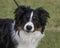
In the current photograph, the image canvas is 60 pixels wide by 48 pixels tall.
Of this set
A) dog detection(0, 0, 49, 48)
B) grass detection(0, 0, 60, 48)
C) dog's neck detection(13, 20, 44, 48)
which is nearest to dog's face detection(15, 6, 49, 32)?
dog detection(0, 0, 49, 48)

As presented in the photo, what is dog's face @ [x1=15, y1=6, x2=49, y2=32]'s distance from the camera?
7035 millimetres

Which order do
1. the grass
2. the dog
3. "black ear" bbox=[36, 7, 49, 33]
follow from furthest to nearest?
the grass, "black ear" bbox=[36, 7, 49, 33], the dog

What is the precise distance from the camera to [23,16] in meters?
7.22

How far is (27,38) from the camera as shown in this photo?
7434mm

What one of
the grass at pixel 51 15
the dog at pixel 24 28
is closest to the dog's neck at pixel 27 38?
the dog at pixel 24 28

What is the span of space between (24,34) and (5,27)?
59 cm

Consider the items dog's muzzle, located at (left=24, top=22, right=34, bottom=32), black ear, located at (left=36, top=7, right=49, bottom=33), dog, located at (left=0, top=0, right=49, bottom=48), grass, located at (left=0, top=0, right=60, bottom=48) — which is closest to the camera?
dog's muzzle, located at (left=24, top=22, right=34, bottom=32)

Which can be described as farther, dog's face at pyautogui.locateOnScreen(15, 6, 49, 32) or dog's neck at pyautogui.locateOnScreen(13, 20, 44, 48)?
dog's neck at pyautogui.locateOnScreen(13, 20, 44, 48)

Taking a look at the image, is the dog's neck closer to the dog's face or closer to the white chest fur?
the white chest fur

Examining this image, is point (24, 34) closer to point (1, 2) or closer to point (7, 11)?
point (7, 11)

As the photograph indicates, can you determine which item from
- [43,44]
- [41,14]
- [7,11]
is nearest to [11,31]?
[41,14]

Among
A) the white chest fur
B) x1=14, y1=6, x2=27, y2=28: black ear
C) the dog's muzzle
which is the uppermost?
x1=14, y1=6, x2=27, y2=28: black ear

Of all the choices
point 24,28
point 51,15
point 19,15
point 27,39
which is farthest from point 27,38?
point 51,15

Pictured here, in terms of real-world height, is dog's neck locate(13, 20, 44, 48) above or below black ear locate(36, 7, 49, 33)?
below
